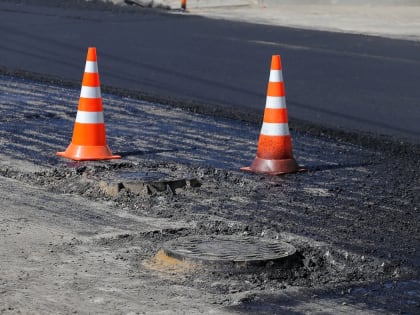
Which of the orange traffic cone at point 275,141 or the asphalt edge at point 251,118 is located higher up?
the orange traffic cone at point 275,141

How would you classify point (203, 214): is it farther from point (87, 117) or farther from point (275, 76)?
point (87, 117)

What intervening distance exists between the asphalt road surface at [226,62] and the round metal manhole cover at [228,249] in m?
4.69

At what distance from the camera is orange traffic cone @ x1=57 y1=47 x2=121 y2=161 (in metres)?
8.96

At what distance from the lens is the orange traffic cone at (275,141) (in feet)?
28.5

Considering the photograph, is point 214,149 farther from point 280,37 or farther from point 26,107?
point 280,37

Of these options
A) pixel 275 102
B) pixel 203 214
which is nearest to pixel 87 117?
pixel 275 102

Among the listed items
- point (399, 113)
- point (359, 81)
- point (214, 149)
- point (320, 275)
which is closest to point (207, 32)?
point (359, 81)

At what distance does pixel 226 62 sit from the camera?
16125 mm

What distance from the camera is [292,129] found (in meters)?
11.0

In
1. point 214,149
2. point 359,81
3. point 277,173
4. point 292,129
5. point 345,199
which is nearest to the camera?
point 345,199

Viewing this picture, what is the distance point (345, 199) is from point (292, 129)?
10.5 feet

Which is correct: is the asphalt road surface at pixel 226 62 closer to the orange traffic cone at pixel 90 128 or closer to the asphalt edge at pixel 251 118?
the asphalt edge at pixel 251 118

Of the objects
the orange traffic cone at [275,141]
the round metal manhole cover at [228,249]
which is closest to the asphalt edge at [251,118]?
the orange traffic cone at [275,141]

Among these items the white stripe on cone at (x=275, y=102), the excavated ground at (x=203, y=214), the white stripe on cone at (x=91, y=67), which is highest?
the white stripe on cone at (x=91, y=67)
